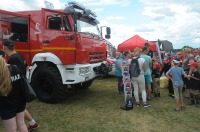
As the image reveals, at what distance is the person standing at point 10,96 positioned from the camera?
308 cm

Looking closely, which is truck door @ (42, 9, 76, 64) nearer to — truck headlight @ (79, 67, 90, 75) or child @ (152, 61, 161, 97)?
truck headlight @ (79, 67, 90, 75)

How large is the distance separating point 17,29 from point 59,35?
1.47m

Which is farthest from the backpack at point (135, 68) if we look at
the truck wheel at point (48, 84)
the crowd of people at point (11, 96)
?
the crowd of people at point (11, 96)

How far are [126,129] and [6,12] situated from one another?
4.77 metres

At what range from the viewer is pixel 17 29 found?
25.0ft

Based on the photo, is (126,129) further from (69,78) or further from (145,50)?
(145,50)

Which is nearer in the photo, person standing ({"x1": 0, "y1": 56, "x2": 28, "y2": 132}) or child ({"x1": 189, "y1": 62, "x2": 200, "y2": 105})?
person standing ({"x1": 0, "y1": 56, "x2": 28, "y2": 132})

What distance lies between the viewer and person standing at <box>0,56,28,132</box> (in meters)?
3.08

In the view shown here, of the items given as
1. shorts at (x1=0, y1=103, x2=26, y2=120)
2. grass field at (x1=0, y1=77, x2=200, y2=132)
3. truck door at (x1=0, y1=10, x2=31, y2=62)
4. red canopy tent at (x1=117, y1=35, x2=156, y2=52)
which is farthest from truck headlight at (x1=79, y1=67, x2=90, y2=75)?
red canopy tent at (x1=117, y1=35, x2=156, y2=52)

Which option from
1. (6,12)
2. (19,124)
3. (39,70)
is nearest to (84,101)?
(39,70)

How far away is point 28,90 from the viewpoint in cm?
345

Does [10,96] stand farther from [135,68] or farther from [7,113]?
[135,68]

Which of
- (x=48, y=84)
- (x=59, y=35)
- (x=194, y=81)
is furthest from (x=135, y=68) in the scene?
(x=48, y=84)

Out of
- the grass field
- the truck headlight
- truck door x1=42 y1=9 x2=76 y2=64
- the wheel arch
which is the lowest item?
the grass field
